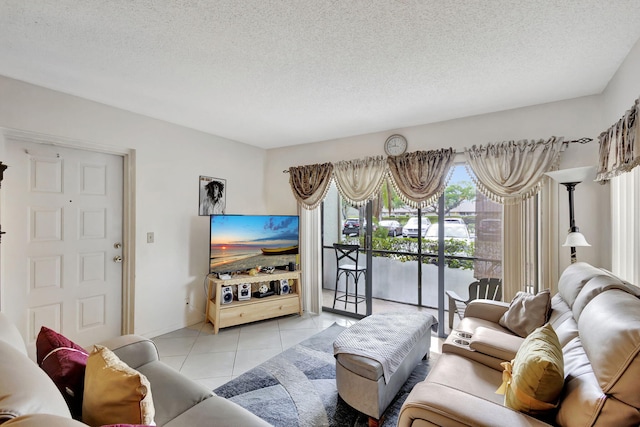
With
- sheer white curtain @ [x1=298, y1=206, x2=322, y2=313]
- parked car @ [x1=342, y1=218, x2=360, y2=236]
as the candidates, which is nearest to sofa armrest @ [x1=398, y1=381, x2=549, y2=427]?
parked car @ [x1=342, y1=218, x2=360, y2=236]

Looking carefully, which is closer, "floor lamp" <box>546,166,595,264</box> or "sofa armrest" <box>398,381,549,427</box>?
"sofa armrest" <box>398,381,549,427</box>

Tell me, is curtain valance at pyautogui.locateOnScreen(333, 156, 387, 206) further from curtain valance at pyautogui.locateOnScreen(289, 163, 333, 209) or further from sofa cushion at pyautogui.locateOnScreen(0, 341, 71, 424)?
sofa cushion at pyautogui.locateOnScreen(0, 341, 71, 424)

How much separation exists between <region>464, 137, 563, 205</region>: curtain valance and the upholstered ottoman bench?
1448 mm

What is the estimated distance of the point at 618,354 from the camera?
39.2 inches

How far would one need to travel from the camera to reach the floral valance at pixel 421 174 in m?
2.99

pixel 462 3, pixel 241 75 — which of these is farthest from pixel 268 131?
pixel 462 3

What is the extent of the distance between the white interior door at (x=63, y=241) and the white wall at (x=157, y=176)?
14cm

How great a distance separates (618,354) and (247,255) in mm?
3270

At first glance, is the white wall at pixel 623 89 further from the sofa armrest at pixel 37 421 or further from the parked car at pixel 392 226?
the sofa armrest at pixel 37 421

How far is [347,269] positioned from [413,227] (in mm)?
1058

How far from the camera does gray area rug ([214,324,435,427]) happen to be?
191 centimetres

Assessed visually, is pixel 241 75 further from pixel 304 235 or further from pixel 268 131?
pixel 304 235

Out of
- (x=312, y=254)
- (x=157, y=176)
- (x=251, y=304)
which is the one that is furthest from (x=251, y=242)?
(x=157, y=176)

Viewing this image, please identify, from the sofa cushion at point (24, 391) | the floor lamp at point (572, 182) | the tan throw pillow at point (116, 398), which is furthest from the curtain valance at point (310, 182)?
the sofa cushion at point (24, 391)
